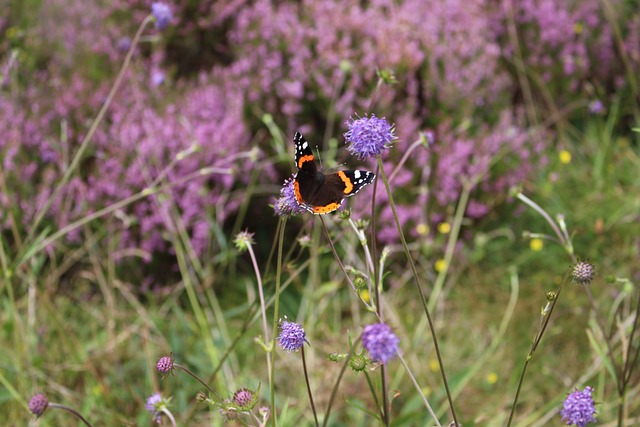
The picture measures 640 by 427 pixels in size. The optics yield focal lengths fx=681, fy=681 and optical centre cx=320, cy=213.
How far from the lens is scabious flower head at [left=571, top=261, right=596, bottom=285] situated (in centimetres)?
112

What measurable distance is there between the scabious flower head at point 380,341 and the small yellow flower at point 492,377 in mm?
1708

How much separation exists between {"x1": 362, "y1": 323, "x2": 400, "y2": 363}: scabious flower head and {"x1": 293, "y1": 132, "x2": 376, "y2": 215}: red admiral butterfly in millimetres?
340

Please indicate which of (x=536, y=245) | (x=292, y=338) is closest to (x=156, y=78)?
(x=536, y=245)

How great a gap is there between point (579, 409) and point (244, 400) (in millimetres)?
537

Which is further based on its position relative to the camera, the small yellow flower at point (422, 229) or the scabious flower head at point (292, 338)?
the small yellow flower at point (422, 229)

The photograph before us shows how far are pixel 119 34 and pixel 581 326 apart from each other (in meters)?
2.94

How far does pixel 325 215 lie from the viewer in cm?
217

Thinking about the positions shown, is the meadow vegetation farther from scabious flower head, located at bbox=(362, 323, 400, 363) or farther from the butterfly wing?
scabious flower head, located at bbox=(362, 323, 400, 363)

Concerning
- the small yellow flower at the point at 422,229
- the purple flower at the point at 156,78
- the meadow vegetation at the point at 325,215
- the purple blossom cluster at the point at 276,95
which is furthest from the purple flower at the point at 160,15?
the small yellow flower at the point at 422,229

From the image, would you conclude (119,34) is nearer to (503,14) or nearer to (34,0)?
(34,0)

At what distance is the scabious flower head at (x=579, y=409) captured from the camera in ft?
3.57

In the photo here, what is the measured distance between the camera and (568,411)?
1.11m

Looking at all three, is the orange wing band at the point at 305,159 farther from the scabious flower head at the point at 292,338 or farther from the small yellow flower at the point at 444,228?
the small yellow flower at the point at 444,228

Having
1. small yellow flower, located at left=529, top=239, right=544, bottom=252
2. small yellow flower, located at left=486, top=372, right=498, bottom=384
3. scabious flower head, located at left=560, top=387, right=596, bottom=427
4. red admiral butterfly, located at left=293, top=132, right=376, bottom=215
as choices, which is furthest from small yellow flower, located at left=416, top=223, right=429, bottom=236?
scabious flower head, located at left=560, top=387, right=596, bottom=427
